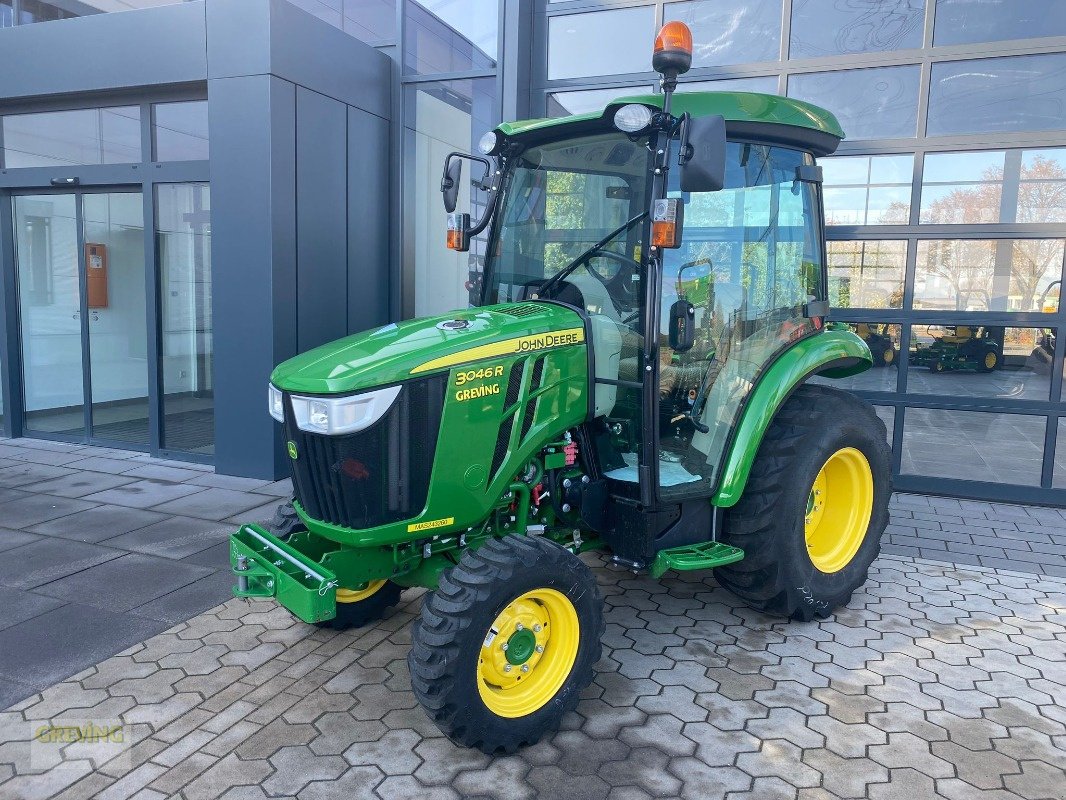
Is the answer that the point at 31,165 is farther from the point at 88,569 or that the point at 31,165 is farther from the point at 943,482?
the point at 943,482

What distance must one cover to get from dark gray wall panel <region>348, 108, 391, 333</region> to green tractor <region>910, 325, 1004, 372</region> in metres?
4.62

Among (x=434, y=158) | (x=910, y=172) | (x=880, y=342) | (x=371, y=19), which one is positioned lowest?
(x=880, y=342)

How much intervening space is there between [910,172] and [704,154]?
398 cm

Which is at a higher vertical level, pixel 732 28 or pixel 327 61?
pixel 732 28

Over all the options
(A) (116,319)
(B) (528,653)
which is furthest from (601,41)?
(B) (528,653)

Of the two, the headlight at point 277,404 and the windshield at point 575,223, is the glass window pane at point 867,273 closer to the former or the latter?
the windshield at point 575,223

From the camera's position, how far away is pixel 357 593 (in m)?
3.86

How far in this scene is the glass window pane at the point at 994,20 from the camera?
5844 millimetres

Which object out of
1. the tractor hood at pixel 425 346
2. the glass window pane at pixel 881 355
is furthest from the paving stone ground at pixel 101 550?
the glass window pane at pixel 881 355

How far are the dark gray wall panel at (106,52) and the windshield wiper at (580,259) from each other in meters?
4.34

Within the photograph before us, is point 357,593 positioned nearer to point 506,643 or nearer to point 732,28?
point 506,643

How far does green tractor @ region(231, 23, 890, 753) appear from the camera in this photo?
9.98ft

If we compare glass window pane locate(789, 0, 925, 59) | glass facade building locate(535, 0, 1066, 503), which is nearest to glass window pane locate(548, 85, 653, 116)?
glass facade building locate(535, 0, 1066, 503)

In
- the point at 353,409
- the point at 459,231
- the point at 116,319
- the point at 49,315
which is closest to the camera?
Answer: the point at 353,409
